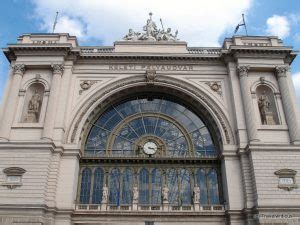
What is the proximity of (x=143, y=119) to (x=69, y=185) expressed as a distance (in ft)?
30.8

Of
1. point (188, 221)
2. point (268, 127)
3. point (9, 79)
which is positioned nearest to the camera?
point (188, 221)

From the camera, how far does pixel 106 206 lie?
2794 centimetres

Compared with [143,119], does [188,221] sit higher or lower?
lower

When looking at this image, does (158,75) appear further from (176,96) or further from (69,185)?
(69,185)

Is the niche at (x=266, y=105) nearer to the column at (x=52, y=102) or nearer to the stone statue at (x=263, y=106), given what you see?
the stone statue at (x=263, y=106)

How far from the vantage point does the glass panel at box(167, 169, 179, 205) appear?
29.1 meters

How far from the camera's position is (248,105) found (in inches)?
1208

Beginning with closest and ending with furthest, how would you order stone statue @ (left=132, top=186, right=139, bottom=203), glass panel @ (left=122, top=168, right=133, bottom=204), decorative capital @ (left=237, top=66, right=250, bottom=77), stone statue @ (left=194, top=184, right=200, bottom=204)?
stone statue @ (left=132, top=186, right=139, bottom=203) < stone statue @ (left=194, top=184, right=200, bottom=204) < glass panel @ (left=122, top=168, right=133, bottom=204) < decorative capital @ (left=237, top=66, right=250, bottom=77)

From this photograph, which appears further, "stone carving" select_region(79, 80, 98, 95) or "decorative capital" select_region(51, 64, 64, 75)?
"stone carving" select_region(79, 80, 98, 95)

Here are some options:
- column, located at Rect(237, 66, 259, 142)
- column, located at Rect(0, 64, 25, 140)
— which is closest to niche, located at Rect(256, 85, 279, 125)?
column, located at Rect(237, 66, 259, 142)

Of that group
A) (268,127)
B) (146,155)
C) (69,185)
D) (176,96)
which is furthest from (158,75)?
(69,185)

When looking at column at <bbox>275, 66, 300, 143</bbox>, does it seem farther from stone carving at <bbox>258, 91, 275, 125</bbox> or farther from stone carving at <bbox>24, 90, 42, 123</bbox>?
stone carving at <bbox>24, 90, 42, 123</bbox>

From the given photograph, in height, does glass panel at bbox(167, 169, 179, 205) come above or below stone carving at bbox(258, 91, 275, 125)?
below

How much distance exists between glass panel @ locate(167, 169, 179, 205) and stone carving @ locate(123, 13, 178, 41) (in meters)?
14.1
